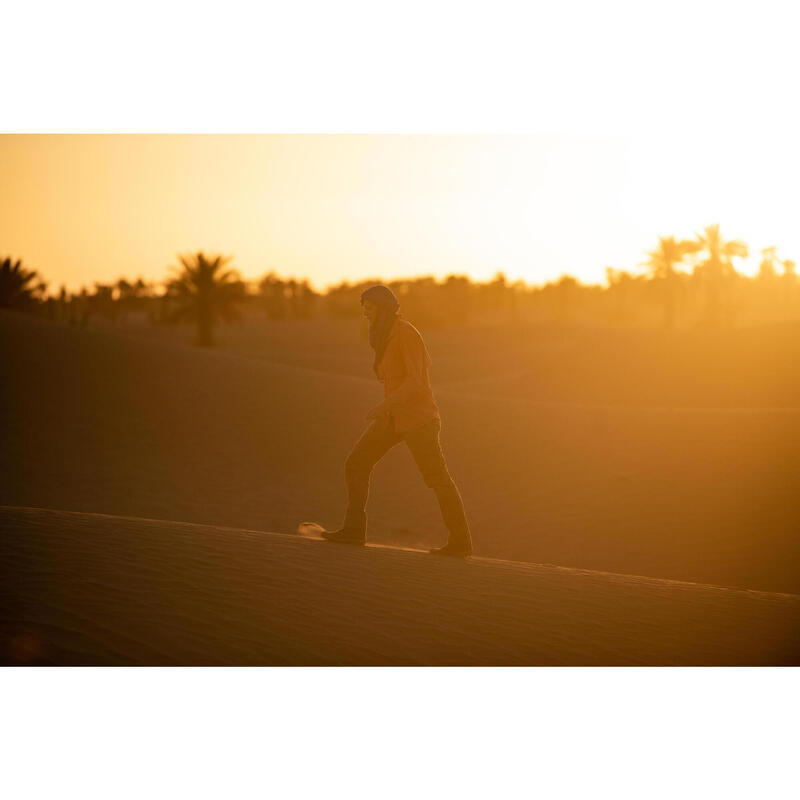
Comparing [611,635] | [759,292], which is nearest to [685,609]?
[611,635]

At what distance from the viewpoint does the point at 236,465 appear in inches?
723

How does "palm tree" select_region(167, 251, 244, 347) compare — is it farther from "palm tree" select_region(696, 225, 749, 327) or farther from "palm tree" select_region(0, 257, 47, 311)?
"palm tree" select_region(696, 225, 749, 327)

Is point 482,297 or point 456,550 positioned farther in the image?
point 482,297

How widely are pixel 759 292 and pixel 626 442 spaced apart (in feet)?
248

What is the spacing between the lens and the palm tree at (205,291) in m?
50.8

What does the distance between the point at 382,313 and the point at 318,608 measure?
239 centimetres

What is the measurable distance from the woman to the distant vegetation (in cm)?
3696

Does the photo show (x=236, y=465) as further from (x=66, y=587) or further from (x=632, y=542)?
(x=66, y=587)

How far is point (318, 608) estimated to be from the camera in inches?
229

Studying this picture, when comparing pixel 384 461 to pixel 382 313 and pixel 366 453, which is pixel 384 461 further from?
→ pixel 382 313

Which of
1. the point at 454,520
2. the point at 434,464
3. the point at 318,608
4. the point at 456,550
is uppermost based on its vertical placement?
the point at 434,464

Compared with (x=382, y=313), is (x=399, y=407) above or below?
below

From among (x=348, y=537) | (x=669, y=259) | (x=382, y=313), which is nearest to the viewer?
(x=382, y=313)

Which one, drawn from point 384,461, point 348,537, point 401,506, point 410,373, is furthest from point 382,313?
point 384,461
